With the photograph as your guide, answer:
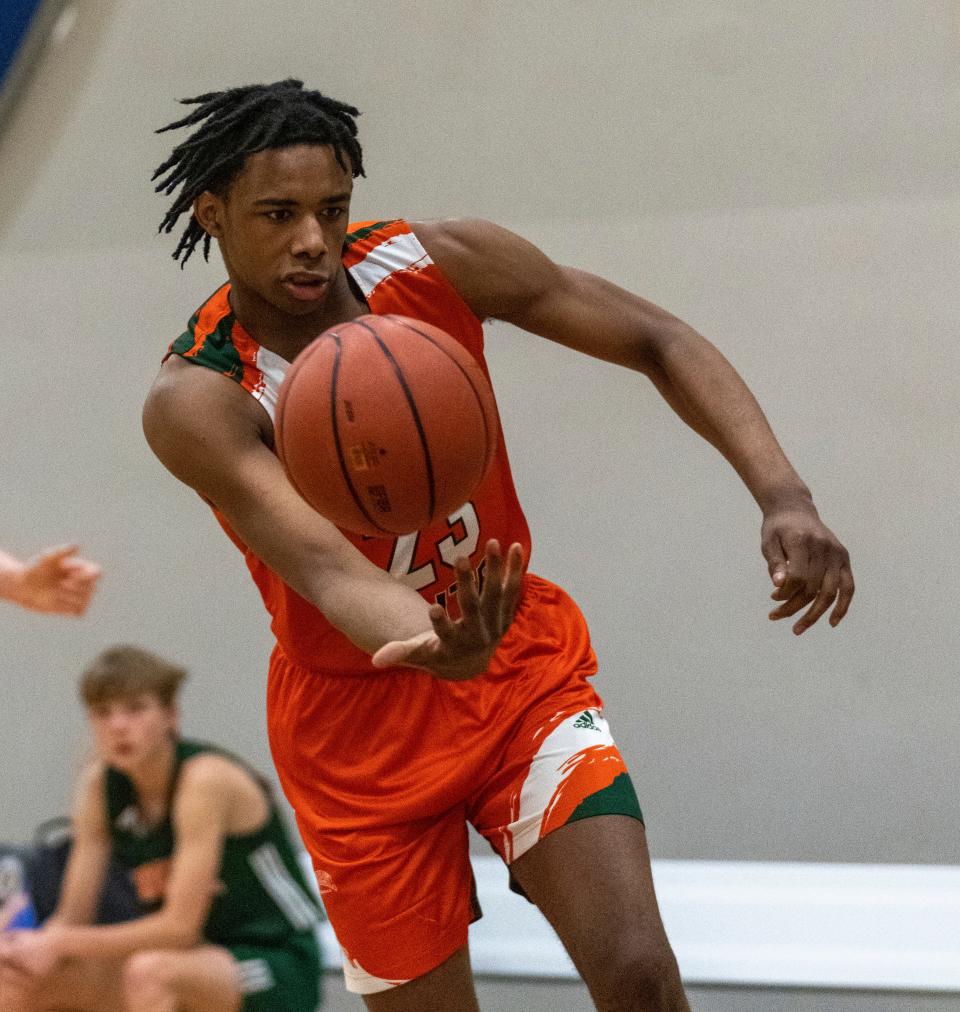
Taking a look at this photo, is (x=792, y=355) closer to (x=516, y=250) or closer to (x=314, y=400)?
(x=516, y=250)

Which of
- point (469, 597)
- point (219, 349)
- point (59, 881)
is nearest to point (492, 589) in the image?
point (469, 597)

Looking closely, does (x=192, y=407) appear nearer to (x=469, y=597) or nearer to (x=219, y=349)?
(x=219, y=349)

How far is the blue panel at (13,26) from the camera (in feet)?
14.9

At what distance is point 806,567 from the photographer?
2045mm

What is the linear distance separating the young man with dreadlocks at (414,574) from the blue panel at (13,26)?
239 centimetres

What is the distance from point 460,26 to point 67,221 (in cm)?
137

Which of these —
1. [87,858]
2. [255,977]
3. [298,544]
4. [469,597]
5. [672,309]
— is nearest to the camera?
[469,597]

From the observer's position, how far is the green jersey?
10.5 ft

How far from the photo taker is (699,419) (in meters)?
2.36

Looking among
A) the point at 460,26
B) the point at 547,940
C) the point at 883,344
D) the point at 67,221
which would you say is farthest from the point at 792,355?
the point at 67,221

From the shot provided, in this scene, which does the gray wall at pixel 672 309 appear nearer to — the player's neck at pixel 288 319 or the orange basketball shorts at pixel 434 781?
the orange basketball shorts at pixel 434 781

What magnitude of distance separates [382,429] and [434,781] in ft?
2.15

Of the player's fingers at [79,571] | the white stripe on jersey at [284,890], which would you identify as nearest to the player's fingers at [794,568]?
the player's fingers at [79,571]

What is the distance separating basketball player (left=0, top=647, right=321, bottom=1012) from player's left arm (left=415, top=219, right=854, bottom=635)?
4.69ft
